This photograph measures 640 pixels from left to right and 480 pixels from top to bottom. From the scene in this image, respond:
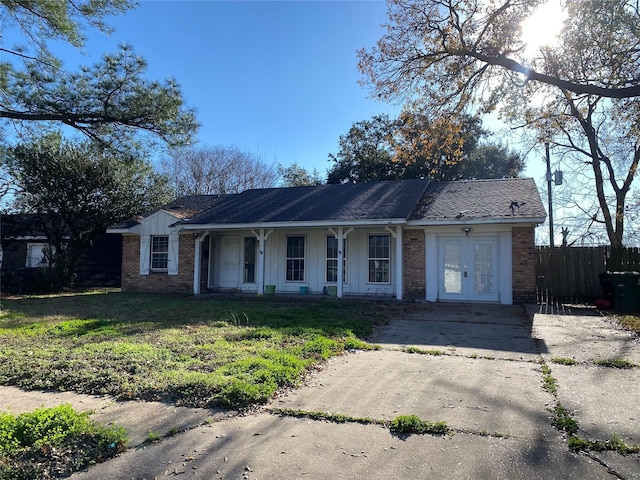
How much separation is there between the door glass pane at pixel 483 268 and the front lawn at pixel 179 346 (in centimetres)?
300

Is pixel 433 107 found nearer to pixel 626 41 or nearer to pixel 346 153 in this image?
pixel 626 41

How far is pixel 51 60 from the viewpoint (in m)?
9.36

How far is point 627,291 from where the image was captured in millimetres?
11922

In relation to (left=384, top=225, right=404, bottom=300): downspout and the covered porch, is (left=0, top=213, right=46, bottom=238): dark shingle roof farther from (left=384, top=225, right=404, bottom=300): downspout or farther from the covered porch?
(left=384, top=225, right=404, bottom=300): downspout

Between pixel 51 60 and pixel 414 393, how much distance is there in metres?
9.76

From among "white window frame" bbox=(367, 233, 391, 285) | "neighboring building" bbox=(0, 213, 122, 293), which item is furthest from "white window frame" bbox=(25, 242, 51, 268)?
"white window frame" bbox=(367, 233, 391, 285)

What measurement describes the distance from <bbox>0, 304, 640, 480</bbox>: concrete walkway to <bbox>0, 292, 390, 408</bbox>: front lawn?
0.29 meters

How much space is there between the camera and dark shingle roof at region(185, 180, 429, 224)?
1412cm

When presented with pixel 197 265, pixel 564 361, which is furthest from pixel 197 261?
pixel 564 361

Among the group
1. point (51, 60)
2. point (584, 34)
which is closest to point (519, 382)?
point (584, 34)

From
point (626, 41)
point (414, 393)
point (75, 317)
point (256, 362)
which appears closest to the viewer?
point (414, 393)

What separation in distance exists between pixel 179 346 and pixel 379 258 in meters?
8.77

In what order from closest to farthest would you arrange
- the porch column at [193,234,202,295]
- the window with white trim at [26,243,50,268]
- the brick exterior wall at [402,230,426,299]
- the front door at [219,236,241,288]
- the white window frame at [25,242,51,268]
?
the brick exterior wall at [402,230,426,299], the porch column at [193,234,202,295], the front door at [219,236,241,288], the white window frame at [25,242,51,268], the window with white trim at [26,243,50,268]

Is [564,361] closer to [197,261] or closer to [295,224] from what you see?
[295,224]
